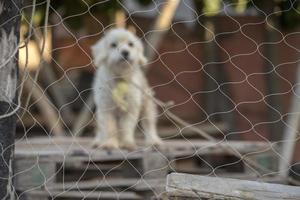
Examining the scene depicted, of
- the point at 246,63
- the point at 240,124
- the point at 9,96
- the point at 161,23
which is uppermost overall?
the point at 9,96

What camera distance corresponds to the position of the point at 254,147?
15.4ft

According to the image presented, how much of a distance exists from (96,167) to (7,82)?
1738 millimetres

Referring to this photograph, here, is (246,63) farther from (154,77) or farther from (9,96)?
(9,96)

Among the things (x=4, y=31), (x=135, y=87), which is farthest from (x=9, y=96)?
(x=135, y=87)

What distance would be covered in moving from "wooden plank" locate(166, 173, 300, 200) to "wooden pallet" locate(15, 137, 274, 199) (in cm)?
130

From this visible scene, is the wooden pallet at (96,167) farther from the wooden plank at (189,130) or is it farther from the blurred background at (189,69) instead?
the wooden plank at (189,130)

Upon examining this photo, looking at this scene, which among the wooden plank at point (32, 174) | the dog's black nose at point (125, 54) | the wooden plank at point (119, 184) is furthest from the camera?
the dog's black nose at point (125, 54)

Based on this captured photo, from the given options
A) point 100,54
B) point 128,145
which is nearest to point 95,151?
point 128,145

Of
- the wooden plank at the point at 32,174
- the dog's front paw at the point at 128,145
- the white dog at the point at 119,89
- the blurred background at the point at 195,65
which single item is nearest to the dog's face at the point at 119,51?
the white dog at the point at 119,89

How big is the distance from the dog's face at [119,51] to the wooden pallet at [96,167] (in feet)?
1.97

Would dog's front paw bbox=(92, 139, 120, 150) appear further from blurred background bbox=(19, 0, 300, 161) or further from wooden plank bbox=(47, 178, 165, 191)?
blurred background bbox=(19, 0, 300, 161)

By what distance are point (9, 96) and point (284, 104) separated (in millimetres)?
4556

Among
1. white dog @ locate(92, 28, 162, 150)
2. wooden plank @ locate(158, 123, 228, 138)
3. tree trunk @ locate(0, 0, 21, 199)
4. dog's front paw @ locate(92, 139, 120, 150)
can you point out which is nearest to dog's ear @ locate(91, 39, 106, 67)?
white dog @ locate(92, 28, 162, 150)

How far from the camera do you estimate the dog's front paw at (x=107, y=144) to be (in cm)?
445
